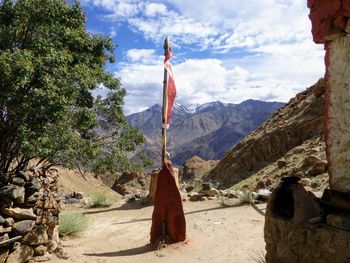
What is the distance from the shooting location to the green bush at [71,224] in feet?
30.5

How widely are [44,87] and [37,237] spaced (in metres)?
2.76

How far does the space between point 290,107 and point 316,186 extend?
15844 millimetres

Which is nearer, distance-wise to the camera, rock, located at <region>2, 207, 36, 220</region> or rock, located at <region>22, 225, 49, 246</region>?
rock, located at <region>2, 207, 36, 220</region>

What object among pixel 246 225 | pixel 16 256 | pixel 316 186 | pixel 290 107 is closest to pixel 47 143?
pixel 16 256

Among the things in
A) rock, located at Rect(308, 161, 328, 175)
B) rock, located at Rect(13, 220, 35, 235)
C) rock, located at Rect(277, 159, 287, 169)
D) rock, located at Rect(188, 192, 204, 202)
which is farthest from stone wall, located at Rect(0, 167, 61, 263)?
rock, located at Rect(277, 159, 287, 169)

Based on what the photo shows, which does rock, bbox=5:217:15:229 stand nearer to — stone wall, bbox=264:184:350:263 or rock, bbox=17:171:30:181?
rock, bbox=17:171:30:181

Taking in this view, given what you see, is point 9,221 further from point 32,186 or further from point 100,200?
point 100,200

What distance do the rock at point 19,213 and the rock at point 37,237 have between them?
0.28 metres

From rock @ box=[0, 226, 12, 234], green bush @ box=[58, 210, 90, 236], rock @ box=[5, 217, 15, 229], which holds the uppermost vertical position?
rock @ box=[5, 217, 15, 229]

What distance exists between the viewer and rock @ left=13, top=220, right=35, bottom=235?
7.04 m

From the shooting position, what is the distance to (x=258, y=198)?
12570 mm

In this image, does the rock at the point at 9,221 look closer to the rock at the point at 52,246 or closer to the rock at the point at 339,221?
the rock at the point at 52,246

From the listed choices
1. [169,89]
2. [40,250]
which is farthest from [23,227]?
[169,89]

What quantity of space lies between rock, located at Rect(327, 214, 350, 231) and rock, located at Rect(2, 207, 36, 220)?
5295 millimetres
